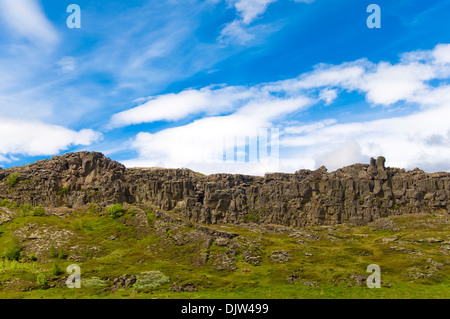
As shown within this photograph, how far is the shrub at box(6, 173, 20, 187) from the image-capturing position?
5674 inches

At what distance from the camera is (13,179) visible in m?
144

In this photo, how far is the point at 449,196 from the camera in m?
144

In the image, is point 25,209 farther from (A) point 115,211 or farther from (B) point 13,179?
(A) point 115,211

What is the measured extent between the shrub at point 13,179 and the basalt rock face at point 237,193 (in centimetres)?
49

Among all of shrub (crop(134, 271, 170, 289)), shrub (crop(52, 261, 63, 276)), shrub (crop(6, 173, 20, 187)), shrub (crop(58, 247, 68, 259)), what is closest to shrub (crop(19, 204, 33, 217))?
shrub (crop(6, 173, 20, 187))

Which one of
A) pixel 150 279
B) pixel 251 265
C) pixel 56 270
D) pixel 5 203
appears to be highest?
pixel 5 203

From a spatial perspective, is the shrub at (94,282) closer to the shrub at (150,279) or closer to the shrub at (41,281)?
the shrub at (150,279)

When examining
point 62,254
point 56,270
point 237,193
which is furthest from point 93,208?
point 237,193

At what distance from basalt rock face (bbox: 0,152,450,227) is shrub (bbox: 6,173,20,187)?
19.4 inches

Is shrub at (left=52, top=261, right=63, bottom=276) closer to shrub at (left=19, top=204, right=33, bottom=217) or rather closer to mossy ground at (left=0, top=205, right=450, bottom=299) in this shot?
mossy ground at (left=0, top=205, right=450, bottom=299)

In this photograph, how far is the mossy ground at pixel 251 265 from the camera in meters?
70.8

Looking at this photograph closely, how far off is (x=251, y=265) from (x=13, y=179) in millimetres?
110074
